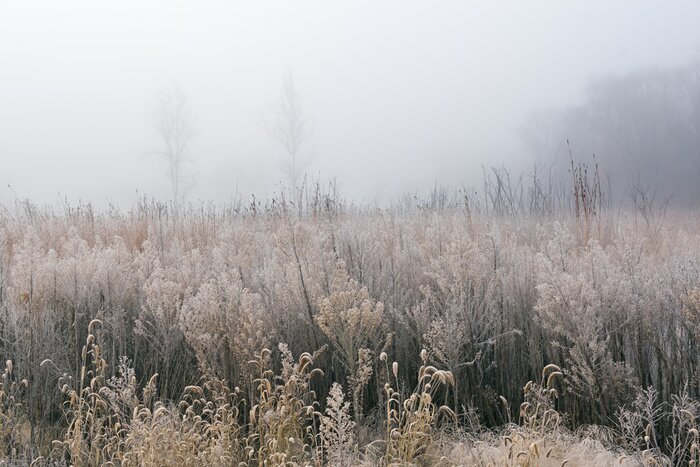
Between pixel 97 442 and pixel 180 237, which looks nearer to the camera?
pixel 97 442

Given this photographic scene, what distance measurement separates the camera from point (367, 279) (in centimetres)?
466

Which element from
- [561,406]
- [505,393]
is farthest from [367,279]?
[561,406]

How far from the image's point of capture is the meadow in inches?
120

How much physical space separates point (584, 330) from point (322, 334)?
61.5 inches

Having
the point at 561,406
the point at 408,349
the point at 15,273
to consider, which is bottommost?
the point at 561,406

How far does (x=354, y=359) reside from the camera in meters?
3.74

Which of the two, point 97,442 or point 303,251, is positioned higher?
point 303,251

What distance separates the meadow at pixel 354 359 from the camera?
10.0 feet

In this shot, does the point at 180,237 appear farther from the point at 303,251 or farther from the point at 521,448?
the point at 521,448

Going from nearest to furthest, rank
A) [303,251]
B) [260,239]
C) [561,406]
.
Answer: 1. [561,406]
2. [303,251]
3. [260,239]

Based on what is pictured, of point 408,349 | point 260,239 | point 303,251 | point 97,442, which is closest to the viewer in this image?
point 97,442

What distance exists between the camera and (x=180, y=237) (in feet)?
30.5

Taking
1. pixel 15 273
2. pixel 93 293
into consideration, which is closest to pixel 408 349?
pixel 93 293

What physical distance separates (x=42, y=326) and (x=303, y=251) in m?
1.82
